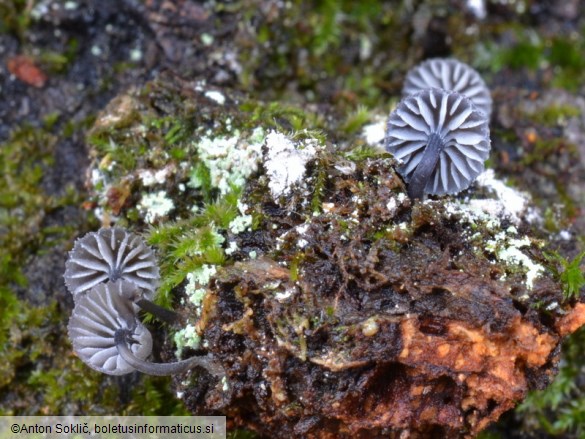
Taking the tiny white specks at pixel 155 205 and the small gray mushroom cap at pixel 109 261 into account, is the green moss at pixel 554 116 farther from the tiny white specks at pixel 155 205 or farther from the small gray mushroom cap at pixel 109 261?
the small gray mushroom cap at pixel 109 261

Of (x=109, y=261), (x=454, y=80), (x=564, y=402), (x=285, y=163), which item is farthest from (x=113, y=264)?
(x=564, y=402)

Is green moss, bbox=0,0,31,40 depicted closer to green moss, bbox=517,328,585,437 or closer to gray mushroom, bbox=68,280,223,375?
gray mushroom, bbox=68,280,223,375

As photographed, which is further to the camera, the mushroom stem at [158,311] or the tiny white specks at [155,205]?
the tiny white specks at [155,205]

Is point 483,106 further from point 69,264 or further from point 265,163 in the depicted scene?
point 69,264

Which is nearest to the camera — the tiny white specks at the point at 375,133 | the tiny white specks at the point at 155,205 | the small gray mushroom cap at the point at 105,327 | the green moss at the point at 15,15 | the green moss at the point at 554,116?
the small gray mushroom cap at the point at 105,327

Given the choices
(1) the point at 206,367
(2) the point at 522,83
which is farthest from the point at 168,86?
(2) the point at 522,83

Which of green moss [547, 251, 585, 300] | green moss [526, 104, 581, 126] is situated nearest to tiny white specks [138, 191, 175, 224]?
green moss [547, 251, 585, 300]

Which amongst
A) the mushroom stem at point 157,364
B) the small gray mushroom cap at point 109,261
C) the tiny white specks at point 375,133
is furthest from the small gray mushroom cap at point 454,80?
the mushroom stem at point 157,364
